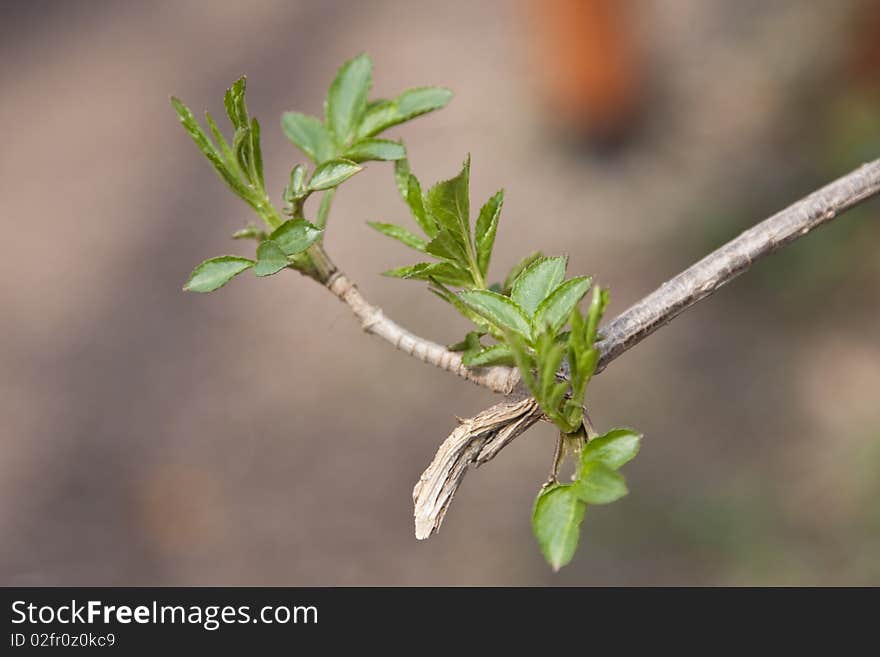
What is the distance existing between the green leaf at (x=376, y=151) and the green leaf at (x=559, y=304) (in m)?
0.19

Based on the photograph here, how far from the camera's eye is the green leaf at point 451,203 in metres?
0.68

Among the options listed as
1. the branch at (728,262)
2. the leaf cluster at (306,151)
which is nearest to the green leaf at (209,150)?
the leaf cluster at (306,151)

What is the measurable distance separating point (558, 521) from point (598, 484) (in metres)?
0.04

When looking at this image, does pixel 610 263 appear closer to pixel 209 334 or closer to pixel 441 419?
pixel 441 419

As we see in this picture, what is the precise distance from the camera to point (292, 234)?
71 cm

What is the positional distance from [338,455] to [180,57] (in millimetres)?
2798

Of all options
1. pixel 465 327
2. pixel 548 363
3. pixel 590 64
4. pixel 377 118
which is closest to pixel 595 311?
pixel 548 363

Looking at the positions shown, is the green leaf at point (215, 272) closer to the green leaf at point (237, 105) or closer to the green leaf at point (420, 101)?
the green leaf at point (237, 105)

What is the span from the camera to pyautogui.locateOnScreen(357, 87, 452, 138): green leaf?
2.77 feet

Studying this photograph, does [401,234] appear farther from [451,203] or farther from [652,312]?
[652,312]

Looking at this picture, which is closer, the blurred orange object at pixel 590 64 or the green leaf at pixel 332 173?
the green leaf at pixel 332 173

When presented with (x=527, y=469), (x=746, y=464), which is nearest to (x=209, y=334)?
(x=527, y=469)

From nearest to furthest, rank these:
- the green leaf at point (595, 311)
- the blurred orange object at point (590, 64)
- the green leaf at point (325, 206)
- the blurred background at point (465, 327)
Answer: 1. the green leaf at point (595, 311)
2. the green leaf at point (325, 206)
3. the blurred background at point (465, 327)
4. the blurred orange object at point (590, 64)

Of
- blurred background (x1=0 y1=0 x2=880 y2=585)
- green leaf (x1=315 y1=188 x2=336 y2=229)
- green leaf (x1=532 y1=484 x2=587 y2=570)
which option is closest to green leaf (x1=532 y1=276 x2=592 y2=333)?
green leaf (x1=532 y1=484 x2=587 y2=570)
